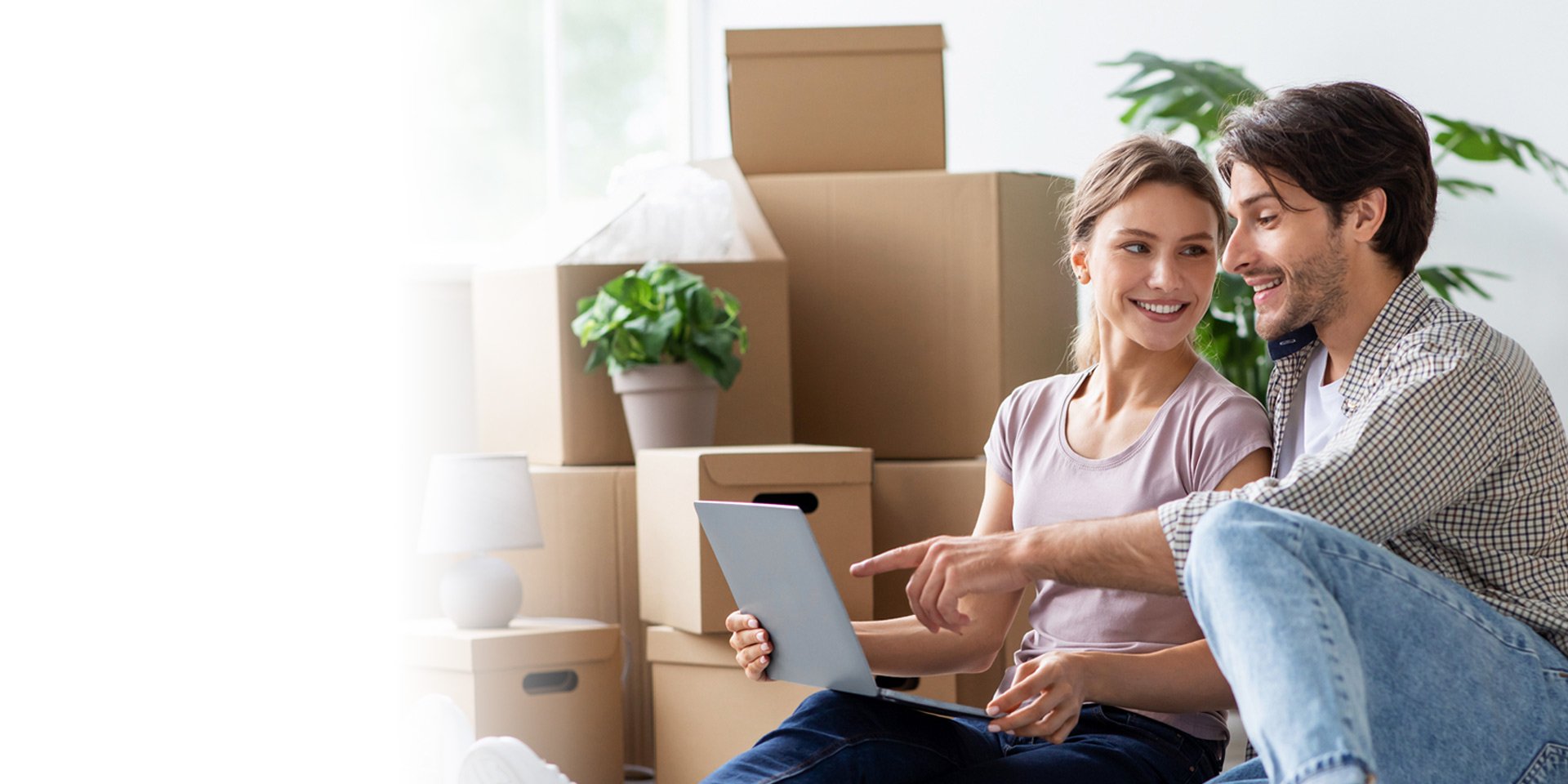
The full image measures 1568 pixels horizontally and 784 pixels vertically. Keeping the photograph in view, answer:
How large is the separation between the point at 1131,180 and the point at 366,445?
177 centimetres

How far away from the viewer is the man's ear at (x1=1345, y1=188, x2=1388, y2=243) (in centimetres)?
112

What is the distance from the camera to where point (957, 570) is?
1.09m

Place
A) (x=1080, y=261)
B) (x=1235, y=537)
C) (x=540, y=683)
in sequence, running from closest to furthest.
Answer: (x=1235, y=537), (x=1080, y=261), (x=540, y=683)

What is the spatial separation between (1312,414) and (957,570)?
0.33 meters

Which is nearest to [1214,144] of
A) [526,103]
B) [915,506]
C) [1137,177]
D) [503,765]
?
[915,506]

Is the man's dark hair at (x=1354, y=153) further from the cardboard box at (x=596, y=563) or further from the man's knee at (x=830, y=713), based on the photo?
the cardboard box at (x=596, y=563)

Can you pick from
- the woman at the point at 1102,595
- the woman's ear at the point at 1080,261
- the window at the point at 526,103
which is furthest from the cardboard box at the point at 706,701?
the window at the point at 526,103

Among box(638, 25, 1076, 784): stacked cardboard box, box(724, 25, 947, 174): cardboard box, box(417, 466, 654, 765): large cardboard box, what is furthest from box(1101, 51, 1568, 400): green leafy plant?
box(417, 466, 654, 765): large cardboard box

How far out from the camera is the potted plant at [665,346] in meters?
2.07

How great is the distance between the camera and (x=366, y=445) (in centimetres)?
264

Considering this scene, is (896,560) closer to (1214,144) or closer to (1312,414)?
(1312,414)

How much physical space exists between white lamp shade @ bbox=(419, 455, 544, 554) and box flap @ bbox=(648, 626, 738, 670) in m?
0.22

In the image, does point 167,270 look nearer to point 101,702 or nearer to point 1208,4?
point 101,702

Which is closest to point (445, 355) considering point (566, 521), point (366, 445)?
point (366, 445)
